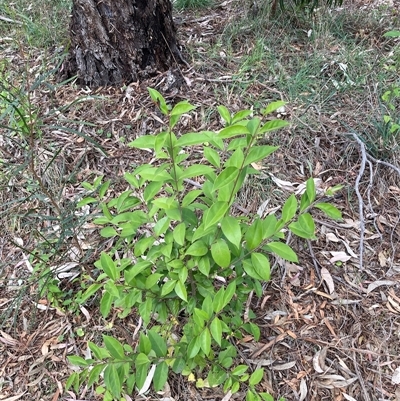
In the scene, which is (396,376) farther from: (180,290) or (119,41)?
(119,41)

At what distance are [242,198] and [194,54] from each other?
4.26ft

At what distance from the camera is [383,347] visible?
180 centimetres

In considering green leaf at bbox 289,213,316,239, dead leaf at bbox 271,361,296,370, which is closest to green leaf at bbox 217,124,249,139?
green leaf at bbox 289,213,316,239

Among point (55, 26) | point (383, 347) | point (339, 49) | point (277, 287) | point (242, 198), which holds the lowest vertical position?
point (383, 347)

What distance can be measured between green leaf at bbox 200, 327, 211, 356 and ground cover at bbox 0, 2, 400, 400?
1.81 feet

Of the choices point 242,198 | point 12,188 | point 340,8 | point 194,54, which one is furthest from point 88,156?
point 340,8

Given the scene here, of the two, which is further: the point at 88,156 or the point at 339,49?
the point at 339,49

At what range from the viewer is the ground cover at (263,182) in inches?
69.0

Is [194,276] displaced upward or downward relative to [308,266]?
upward

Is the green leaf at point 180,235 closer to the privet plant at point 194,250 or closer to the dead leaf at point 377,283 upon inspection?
the privet plant at point 194,250

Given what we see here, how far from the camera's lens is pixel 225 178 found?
1051mm

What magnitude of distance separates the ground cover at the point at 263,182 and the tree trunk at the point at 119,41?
0.11 meters

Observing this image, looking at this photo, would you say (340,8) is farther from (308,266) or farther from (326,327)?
(326,327)

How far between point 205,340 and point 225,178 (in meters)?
0.50
